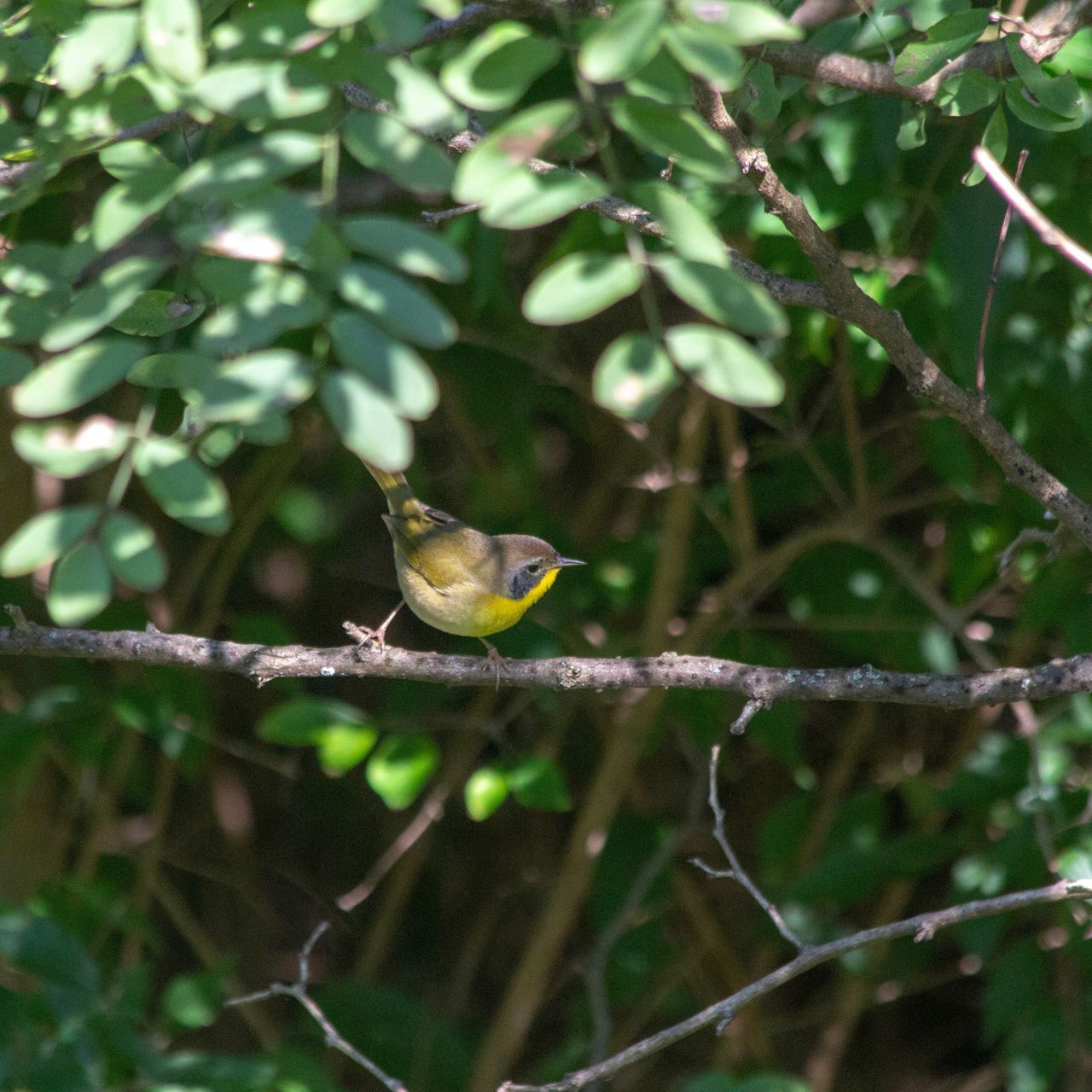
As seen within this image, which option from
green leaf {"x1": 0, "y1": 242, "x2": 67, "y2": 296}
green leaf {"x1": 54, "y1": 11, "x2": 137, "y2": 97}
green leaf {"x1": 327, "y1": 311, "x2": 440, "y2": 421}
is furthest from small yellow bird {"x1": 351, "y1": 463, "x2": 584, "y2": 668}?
green leaf {"x1": 327, "y1": 311, "x2": 440, "y2": 421}

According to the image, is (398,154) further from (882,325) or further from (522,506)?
(522,506)

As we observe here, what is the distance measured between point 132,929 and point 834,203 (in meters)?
3.19

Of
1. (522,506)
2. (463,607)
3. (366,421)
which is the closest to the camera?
(366,421)

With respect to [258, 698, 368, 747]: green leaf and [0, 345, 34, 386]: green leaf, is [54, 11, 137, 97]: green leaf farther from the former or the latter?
[258, 698, 368, 747]: green leaf

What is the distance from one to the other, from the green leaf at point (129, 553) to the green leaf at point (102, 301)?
0.19 meters

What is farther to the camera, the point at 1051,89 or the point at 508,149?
the point at 1051,89

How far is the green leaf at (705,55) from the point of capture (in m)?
1.28

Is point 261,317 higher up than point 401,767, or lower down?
higher up

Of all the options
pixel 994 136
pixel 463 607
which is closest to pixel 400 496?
pixel 463 607

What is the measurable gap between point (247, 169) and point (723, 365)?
0.54 m

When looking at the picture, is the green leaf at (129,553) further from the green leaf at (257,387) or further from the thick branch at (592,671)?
the thick branch at (592,671)

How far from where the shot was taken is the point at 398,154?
1.36 meters

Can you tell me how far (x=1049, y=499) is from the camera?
250 centimetres

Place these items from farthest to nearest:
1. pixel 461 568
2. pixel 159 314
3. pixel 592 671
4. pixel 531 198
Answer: pixel 461 568 → pixel 592 671 → pixel 159 314 → pixel 531 198
